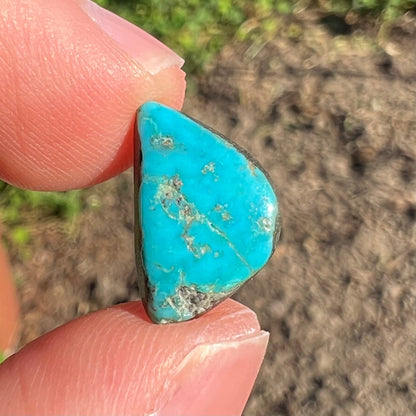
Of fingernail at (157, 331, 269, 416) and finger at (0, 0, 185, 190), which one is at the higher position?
finger at (0, 0, 185, 190)

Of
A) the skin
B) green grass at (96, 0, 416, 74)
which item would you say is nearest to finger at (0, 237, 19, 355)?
the skin

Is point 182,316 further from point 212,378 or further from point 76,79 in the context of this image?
point 76,79

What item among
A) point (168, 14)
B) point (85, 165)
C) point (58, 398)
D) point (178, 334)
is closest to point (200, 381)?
point (178, 334)

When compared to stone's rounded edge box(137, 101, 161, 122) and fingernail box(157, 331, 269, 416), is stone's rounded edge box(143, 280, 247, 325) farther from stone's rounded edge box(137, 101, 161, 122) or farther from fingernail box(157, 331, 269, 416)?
stone's rounded edge box(137, 101, 161, 122)

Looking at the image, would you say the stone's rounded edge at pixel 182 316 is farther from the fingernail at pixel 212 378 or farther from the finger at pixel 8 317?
the finger at pixel 8 317

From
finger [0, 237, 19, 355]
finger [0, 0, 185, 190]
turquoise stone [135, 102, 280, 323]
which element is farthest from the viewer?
finger [0, 237, 19, 355]

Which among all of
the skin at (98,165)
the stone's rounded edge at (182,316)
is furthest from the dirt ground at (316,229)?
the stone's rounded edge at (182,316)

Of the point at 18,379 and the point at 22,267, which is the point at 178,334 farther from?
the point at 22,267

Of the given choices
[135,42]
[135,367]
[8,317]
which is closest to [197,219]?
[135,367]
